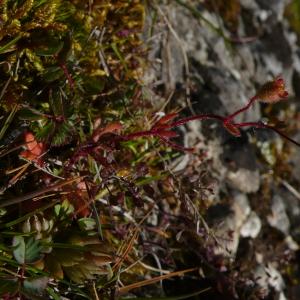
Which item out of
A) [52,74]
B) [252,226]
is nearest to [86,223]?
[52,74]

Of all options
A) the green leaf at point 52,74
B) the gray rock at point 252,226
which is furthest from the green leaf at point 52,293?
the gray rock at point 252,226

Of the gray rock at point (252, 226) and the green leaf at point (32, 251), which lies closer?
the green leaf at point (32, 251)

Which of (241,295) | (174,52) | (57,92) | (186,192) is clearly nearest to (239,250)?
(241,295)

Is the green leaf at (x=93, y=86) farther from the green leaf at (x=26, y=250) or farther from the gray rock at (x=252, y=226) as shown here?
the gray rock at (x=252, y=226)

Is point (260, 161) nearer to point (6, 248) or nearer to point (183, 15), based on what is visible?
point (183, 15)

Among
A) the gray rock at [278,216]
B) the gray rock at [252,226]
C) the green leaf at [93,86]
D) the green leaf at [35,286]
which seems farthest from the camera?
the gray rock at [278,216]

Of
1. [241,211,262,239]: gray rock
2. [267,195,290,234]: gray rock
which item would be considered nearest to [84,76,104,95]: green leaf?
[241,211,262,239]: gray rock

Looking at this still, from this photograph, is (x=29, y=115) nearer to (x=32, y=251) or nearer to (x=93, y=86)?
(x=93, y=86)
